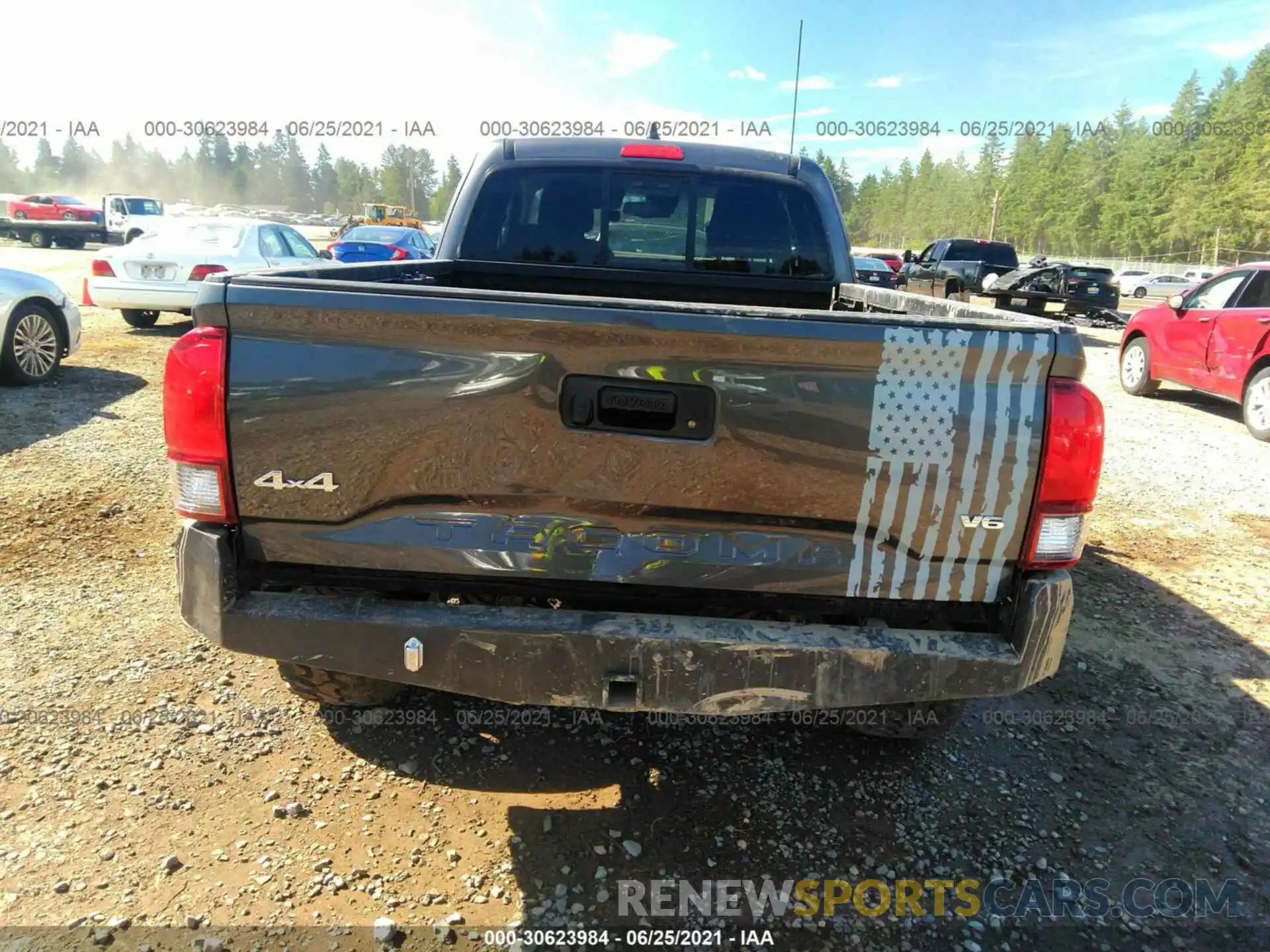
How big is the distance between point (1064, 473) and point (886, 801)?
140 cm

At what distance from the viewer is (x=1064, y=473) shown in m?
1.96

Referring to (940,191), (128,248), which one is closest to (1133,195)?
(940,191)

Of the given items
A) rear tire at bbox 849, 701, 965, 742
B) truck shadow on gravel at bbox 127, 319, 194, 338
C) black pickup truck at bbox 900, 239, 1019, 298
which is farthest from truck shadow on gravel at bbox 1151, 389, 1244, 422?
truck shadow on gravel at bbox 127, 319, 194, 338

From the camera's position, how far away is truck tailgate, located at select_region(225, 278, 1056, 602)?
189 cm

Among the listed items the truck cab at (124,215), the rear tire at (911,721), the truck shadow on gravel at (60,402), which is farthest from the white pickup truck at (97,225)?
the rear tire at (911,721)

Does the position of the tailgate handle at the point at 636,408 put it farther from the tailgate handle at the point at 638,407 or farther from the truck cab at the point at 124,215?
the truck cab at the point at 124,215

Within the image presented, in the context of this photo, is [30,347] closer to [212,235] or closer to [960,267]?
[212,235]

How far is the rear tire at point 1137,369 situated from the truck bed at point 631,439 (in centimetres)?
1008

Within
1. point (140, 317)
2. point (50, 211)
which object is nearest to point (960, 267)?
point (140, 317)

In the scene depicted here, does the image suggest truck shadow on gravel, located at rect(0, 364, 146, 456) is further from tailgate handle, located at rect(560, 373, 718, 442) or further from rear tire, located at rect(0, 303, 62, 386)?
tailgate handle, located at rect(560, 373, 718, 442)

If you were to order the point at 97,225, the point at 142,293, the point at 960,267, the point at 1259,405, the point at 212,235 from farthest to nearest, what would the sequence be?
the point at 97,225
the point at 960,267
the point at 212,235
the point at 142,293
the point at 1259,405

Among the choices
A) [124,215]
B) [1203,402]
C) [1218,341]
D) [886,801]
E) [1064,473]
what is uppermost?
[124,215]

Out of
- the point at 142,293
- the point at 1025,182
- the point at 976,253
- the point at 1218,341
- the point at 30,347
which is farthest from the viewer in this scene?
the point at 1025,182

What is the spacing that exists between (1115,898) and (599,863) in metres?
1.58
